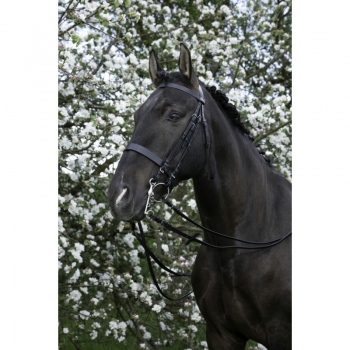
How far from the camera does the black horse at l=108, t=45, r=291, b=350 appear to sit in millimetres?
2596

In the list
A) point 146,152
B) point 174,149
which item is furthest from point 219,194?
point 146,152

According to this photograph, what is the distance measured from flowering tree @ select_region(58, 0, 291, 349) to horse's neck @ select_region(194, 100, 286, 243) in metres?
1.57

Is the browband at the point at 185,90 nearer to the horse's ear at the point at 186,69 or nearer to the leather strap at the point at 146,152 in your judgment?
the horse's ear at the point at 186,69

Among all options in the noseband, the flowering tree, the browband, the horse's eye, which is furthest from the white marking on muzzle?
the flowering tree

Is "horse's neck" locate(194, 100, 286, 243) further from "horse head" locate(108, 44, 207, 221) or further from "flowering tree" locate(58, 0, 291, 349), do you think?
"flowering tree" locate(58, 0, 291, 349)

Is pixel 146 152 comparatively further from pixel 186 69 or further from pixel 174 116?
pixel 186 69

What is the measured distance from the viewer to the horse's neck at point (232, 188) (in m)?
2.92

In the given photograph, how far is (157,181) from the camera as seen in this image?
259cm

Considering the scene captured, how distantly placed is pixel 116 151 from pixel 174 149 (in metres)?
1.99

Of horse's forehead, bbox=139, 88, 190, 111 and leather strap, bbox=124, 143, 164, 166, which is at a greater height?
horse's forehead, bbox=139, 88, 190, 111

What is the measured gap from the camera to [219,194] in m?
2.93

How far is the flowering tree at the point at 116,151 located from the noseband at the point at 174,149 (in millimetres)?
1643

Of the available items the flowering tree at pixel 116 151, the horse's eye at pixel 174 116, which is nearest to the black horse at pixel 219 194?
the horse's eye at pixel 174 116
